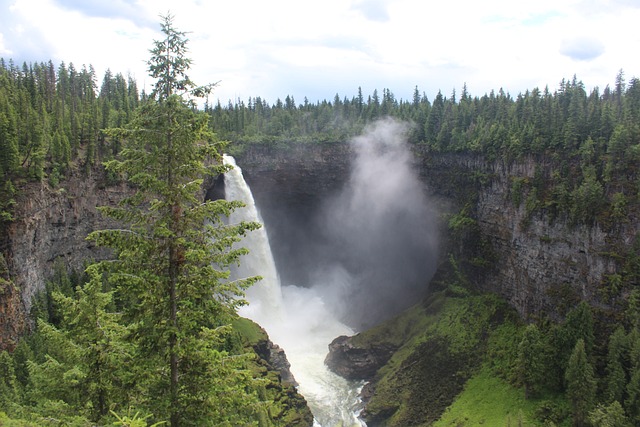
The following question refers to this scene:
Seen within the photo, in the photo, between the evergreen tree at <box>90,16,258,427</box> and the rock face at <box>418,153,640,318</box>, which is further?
the rock face at <box>418,153,640,318</box>

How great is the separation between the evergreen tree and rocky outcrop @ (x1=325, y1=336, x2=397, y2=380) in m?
58.2

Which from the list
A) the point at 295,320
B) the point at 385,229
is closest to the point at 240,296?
the point at 295,320

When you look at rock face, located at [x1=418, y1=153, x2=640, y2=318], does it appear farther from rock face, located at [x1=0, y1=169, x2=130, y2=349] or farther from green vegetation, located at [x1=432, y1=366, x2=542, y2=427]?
rock face, located at [x1=0, y1=169, x2=130, y2=349]

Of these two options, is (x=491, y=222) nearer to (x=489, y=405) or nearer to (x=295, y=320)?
(x=489, y=405)

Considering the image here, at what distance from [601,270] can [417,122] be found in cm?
4634

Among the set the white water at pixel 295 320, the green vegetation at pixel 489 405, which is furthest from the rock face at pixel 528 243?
the white water at pixel 295 320

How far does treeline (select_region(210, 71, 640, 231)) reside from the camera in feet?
184

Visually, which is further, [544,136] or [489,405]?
[544,136]

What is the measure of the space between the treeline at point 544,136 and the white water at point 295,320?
20.1m

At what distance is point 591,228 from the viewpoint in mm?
56781

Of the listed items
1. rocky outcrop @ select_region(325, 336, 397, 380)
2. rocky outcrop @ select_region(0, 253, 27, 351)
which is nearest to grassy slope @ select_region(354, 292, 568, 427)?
rocky outcrop @ select_region(325, 336, 397, 380)

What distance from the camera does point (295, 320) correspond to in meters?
86.9

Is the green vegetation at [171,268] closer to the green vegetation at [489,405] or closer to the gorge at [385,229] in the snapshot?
the gorge at [385,229]

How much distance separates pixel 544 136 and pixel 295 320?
49.1 m
